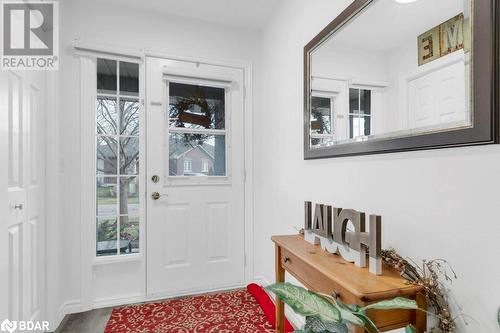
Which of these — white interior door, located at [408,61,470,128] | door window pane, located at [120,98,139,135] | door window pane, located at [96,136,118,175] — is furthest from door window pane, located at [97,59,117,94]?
white interior door, located at [408,61,470,128]

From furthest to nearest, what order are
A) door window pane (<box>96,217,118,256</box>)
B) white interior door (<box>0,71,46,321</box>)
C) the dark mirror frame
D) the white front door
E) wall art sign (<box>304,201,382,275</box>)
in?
1. the white front door
2. door window pane (<box>96,217,118,256</box>)
3. white interior door (<box>0,71,46,321</box>)
4. wall art sign (<box>304,201,382,275</box>)
5. the dark mirror frame

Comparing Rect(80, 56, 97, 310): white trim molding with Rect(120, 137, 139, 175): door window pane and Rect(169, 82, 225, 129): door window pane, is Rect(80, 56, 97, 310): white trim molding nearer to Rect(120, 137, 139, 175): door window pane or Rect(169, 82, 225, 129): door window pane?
Rect(120, 137, 139, 175): door window pane

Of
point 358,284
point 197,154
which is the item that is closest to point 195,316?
point 197,154

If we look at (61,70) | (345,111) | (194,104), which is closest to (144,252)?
(194,104)

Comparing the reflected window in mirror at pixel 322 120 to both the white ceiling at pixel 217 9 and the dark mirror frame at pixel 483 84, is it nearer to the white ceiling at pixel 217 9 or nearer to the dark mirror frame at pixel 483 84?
the dark mirror frame at pixel 483 84

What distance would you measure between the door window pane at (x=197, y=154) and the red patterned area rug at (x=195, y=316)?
1140 millimetres

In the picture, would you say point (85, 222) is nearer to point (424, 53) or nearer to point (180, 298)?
point (180, 298)

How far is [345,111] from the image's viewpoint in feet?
4.74

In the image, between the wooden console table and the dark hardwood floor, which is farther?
the dark hardwood floor

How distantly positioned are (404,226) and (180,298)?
81.4 inches

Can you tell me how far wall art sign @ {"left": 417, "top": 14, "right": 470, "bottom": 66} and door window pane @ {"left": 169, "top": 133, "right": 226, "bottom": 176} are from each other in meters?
1.91

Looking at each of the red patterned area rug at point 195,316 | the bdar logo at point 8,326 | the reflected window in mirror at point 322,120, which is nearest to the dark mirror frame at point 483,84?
the reflected window in mirror at point 322,120

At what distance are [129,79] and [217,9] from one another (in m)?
0.99

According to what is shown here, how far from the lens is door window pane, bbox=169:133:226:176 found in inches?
99.6
